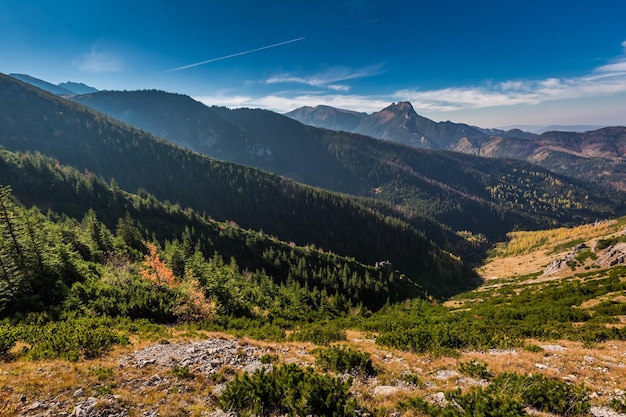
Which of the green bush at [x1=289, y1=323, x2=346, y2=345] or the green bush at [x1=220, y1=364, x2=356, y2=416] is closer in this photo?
the green bush at [x1=220, y1=364, x2=356, y2=416]

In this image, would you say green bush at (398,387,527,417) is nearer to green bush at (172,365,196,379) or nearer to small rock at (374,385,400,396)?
small rock at (374,385,400,396)

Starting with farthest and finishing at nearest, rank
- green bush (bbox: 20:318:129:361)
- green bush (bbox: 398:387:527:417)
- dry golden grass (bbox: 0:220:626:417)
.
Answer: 1. green bush (bbox: 20:318:129:361)
2. dry golden grass (bbox: 0:220:626:417)
3. green bush (bbox: 398:387:527:417)

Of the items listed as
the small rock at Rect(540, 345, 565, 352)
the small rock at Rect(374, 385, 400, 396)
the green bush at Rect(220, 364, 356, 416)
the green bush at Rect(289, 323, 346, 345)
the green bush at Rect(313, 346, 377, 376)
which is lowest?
the green bush at Rect(289, 323, 346, 345)

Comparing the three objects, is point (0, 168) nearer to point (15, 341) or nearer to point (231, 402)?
point (15, 341)

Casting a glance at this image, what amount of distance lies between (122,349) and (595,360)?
110 ft

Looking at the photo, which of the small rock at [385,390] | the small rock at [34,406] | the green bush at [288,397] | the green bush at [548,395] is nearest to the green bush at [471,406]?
the green bush at [548,395]

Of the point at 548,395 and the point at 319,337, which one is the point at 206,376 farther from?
the point at 548,395

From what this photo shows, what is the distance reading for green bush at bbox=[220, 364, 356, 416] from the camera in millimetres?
13008

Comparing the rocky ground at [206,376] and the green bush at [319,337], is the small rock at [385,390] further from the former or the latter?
the green bush at [319,337]

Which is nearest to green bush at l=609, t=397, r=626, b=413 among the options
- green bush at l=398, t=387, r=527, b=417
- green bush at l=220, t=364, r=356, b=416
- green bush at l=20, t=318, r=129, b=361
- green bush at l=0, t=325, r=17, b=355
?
green bush at l=398, t=387, r=527, b=417

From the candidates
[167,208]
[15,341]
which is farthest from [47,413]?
[167,208]

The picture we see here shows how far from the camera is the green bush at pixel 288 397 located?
13.0 m

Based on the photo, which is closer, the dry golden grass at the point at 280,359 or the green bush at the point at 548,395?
the green bush at the point at 548,395

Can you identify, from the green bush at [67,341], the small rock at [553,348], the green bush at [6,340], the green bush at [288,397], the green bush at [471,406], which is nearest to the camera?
the green bush at [471,406]
